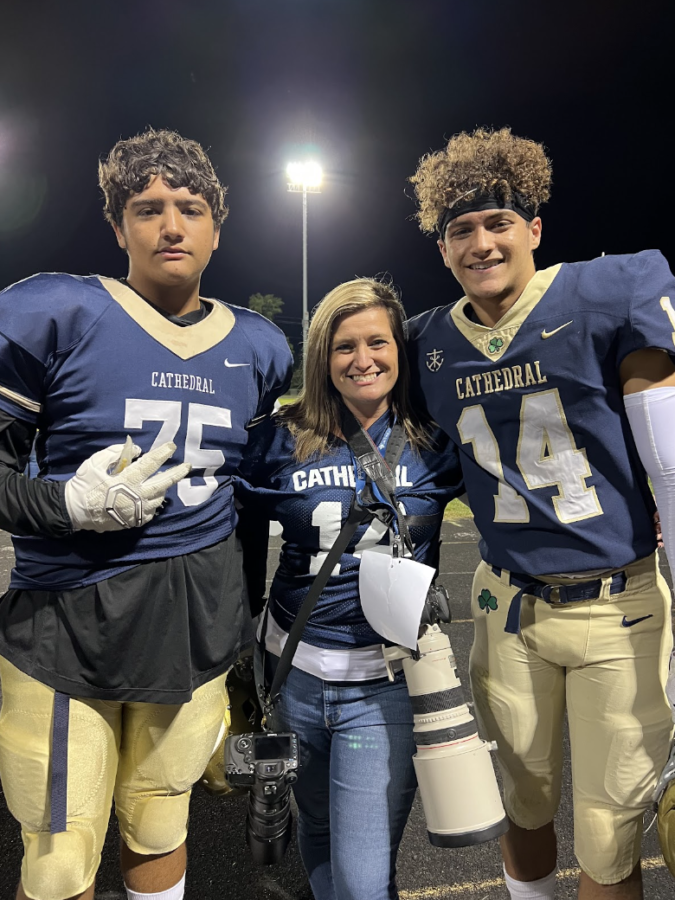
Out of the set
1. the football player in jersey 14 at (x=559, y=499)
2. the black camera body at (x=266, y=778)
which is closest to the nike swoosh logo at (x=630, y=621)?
the football player in jersey 14 at (x=559, y=499)

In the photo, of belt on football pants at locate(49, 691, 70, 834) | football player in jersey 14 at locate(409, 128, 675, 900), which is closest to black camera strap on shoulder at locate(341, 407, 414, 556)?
football player in jersey 14 at locate(409, 128, 675, 900)

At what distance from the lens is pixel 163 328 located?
172 cm

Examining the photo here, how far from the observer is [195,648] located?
5.72 ft

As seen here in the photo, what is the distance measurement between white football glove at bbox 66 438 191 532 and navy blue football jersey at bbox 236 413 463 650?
42cm

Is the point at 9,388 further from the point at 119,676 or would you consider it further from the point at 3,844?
the point at 3,844

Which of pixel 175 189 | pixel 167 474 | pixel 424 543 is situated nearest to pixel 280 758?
pixel 424 543

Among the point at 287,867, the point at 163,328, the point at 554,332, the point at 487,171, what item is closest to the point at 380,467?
the point at 554,332

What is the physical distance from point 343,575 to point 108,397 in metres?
0.86

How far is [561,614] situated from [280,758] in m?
0.93

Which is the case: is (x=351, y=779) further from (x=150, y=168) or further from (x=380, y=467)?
(x=150, y=168)

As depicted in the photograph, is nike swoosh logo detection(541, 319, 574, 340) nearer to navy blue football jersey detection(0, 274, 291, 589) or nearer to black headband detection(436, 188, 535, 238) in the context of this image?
black headband detection(436, 188, 535, 238)

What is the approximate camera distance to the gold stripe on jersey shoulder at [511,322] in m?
1.79

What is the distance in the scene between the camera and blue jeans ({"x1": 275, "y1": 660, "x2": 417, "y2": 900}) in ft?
5.29

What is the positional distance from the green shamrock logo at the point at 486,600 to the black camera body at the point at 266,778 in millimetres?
726
